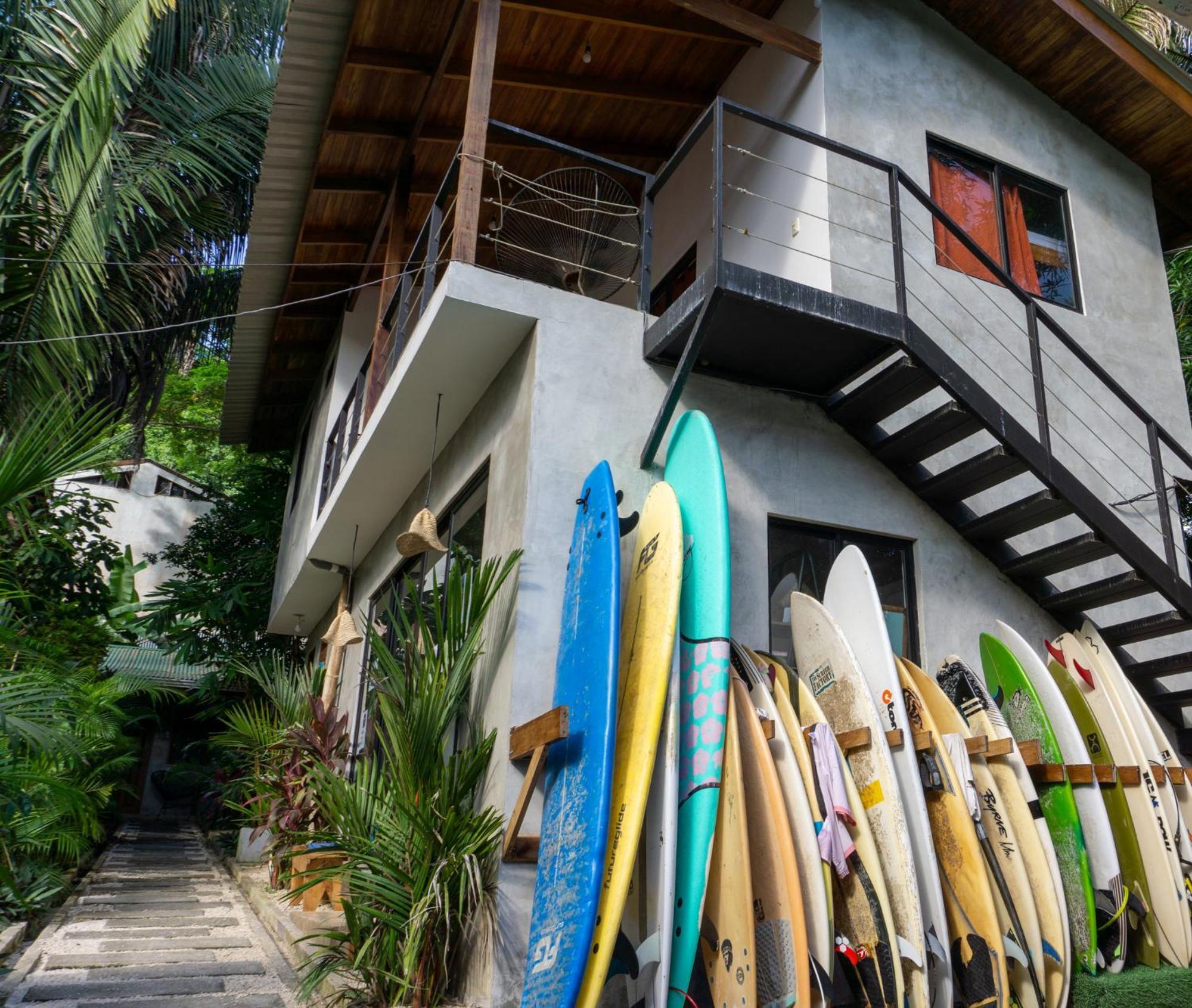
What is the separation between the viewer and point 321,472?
10227 mm

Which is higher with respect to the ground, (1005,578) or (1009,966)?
(1005,578)

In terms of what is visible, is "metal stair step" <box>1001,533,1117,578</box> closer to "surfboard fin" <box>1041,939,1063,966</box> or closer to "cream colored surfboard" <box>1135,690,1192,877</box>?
"cream colored surfboard" <box>1135,690,1192,877</box>

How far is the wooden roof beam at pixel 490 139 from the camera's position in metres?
7.61

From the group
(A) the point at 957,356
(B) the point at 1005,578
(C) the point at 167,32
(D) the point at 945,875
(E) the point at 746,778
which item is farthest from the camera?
(C) the point at 167,32

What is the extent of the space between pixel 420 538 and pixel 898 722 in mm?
2767

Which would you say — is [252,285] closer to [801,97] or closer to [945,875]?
[801,97]

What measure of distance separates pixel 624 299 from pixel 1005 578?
5223 mm

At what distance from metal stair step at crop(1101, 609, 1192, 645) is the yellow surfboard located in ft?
10.1

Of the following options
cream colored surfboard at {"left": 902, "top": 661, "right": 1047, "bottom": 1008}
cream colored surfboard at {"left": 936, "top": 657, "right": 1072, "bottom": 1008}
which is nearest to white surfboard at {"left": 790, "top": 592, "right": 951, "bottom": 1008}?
cream colored surfboard at {"left": 902, "top": 661, "right": 1047, "bottom": 1008}

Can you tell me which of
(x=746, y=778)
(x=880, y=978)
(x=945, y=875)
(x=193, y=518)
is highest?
(x=193, y=518)

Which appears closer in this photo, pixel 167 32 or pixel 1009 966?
pixel 1009 966

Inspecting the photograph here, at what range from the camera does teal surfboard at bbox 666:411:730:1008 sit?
3650mm

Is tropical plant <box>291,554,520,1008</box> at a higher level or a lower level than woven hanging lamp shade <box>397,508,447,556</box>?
lower

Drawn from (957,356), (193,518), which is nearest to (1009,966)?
(957,356)
